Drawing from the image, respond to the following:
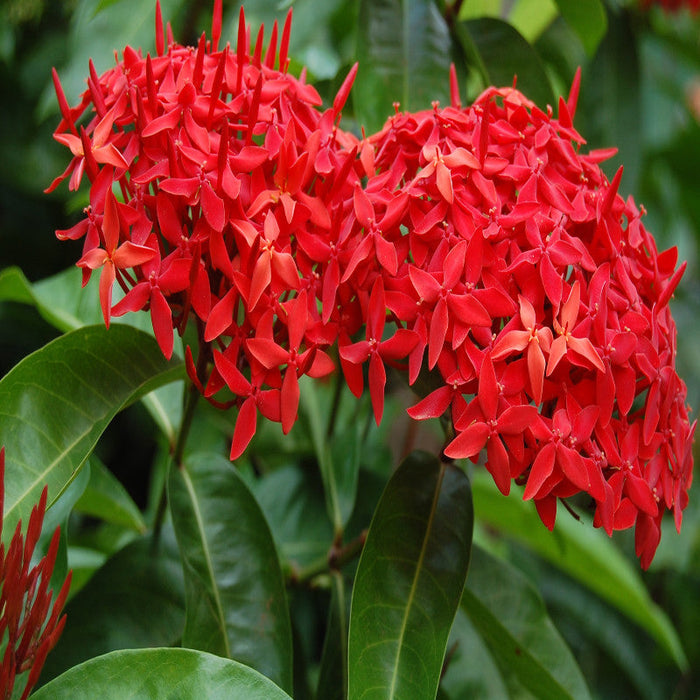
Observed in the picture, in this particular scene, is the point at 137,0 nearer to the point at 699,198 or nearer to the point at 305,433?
the point at 305,433

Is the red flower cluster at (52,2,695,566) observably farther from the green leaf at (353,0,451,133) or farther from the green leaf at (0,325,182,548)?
the green leaf at (353,0,451,133)

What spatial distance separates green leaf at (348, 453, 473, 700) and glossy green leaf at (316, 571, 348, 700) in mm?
157

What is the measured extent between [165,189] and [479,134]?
231 millimetres

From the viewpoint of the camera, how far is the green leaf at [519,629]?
711mm

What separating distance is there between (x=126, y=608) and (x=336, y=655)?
0.62 ft

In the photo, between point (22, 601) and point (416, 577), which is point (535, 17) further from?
point (22, 601)

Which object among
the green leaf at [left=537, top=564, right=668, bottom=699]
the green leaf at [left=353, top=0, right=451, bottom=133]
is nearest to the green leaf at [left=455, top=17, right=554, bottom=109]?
the green leaf at [left=353, top=0, right=451, bottom=133]

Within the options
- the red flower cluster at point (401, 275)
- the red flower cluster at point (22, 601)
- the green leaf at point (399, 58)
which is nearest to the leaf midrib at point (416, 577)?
the red flower cluster at point (401, 275)

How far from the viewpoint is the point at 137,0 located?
1.00m

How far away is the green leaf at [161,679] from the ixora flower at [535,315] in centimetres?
18

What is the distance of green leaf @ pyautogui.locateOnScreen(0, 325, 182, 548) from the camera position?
21.8 inches

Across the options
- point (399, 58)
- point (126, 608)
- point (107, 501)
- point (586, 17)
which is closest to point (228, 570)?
point (126, 608)

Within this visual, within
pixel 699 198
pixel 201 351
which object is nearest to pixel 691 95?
pixel 699 198

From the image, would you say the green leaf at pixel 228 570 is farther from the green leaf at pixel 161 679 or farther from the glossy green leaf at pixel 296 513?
the glossy green leaf at pixel 296 513
